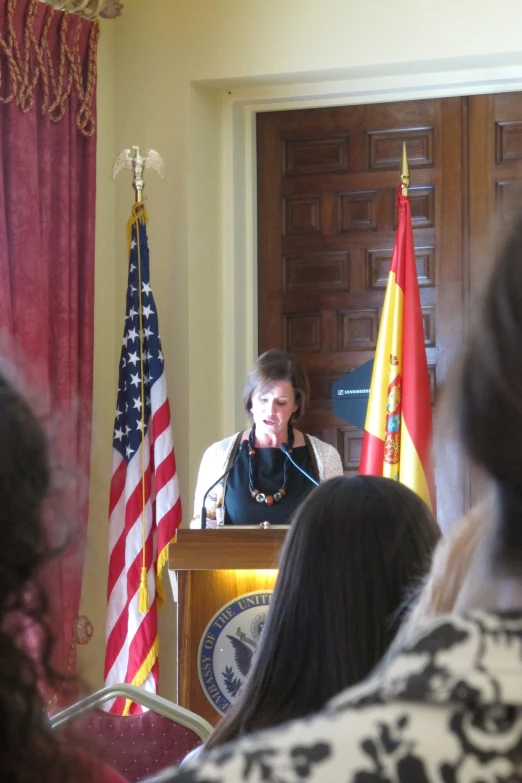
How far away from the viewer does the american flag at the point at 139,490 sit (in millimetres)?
4430

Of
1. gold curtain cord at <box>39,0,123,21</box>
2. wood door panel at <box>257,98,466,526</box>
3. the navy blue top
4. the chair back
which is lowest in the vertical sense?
the chair back

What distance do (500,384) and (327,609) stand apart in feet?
2.52

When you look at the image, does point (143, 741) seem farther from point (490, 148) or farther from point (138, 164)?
point (490, 148)

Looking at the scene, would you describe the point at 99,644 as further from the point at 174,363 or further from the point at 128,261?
the point at 128,261

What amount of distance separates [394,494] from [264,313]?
148 inches

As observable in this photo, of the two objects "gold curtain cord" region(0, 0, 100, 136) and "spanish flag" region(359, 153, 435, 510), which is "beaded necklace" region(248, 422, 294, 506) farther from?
"gold curtain cord" region(0, 0, 100, 136)

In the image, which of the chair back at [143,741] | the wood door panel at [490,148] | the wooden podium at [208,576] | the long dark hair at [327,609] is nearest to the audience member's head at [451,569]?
the long dark hair at [327,609]

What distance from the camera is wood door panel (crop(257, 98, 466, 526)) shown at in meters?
4.77

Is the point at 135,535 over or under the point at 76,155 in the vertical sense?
under

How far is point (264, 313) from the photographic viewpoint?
5.04m

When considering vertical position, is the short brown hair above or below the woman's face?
above

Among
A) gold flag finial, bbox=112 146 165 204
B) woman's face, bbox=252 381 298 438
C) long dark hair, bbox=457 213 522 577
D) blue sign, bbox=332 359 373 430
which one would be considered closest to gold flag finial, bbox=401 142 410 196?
blue sign, bbox=332 359 373 430

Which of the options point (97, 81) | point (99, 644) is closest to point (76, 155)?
point (97, 81)

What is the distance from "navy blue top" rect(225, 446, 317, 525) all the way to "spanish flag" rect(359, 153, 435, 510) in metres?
0.52
